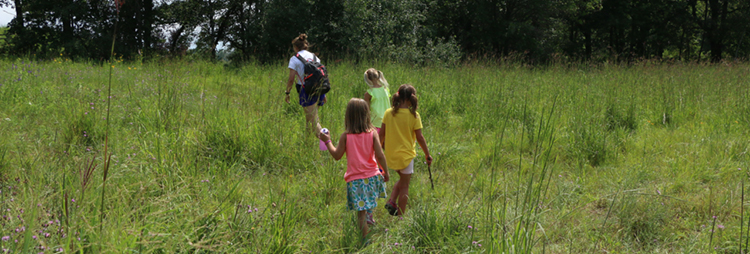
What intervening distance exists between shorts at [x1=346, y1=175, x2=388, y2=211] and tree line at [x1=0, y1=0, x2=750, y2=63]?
3.80 meters

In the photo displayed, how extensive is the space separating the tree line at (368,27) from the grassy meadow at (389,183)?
6.37ft

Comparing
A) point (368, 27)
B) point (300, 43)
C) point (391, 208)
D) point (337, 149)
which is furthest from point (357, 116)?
point (368, 27)

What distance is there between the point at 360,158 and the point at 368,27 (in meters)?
10.5

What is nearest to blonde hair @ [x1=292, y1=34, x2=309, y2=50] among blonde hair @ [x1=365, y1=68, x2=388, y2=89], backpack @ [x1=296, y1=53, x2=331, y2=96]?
backpack @ [x1=296, y1=53, x2=331, y2=96]

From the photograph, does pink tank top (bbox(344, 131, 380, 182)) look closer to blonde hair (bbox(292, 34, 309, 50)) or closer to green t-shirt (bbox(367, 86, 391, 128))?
green t-shirt (bbox(367, 86, 391, 128))

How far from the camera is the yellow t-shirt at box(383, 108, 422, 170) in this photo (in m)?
3.26

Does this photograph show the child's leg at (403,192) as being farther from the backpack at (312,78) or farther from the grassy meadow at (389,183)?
the backpack at (312,78)

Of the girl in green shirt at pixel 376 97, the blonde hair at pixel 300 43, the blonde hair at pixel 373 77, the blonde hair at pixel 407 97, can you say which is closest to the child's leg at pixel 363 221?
the blonde hair at pixel 407 97

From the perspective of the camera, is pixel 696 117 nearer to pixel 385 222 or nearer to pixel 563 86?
pixel 563 86

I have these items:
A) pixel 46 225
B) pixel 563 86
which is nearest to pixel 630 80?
pixel 563 86

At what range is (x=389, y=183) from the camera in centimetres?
386

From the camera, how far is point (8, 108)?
15.8 feet

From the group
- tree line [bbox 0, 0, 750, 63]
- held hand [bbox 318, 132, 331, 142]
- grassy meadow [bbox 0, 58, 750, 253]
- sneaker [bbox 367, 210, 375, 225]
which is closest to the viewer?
grassy meadow [bbox 0, 58, 750, 253]

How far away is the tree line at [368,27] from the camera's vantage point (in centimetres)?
1271
